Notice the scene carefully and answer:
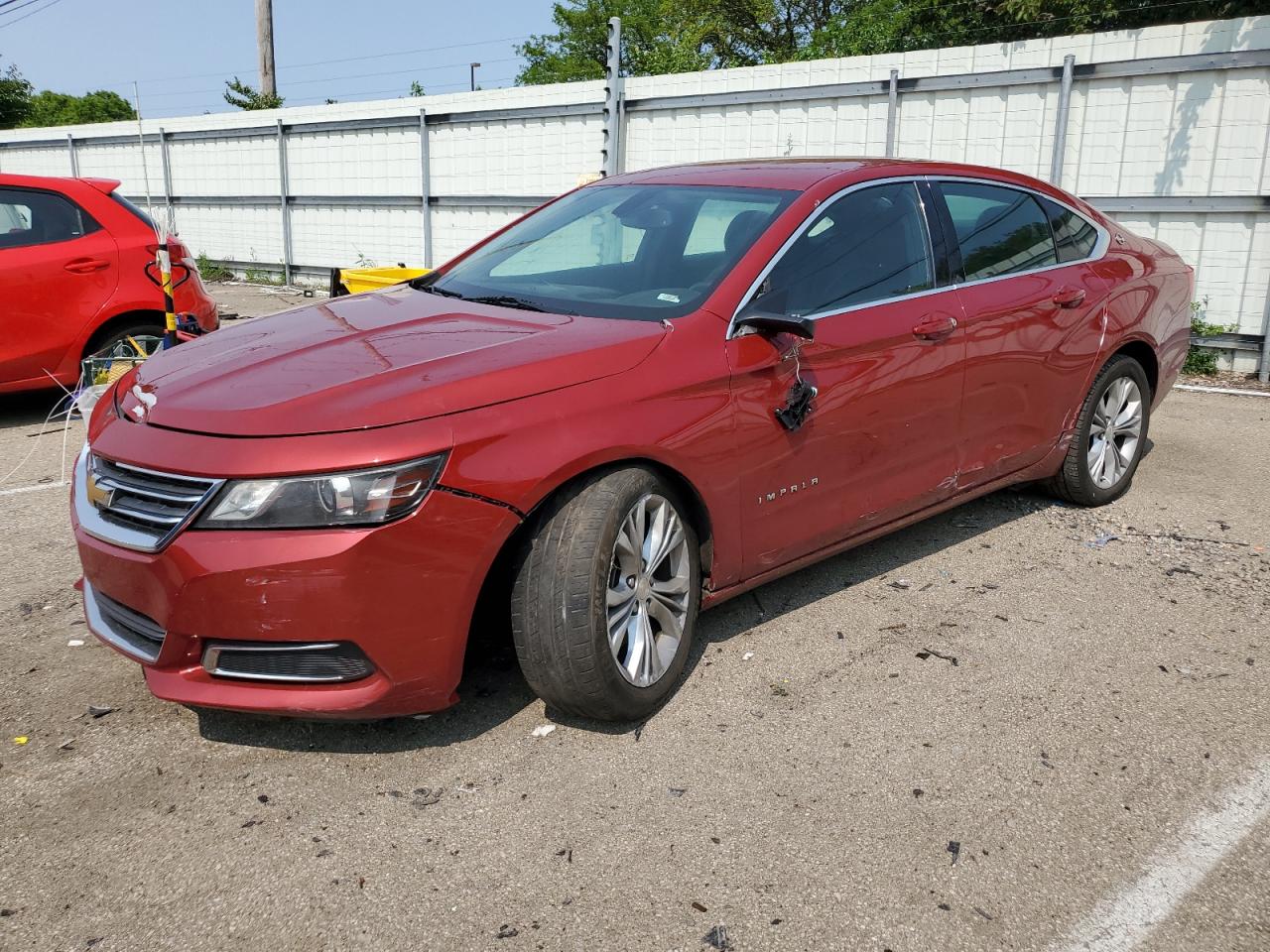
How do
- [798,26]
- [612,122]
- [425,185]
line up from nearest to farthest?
1. [612,122]
2. [425,185]
3. [798,26]

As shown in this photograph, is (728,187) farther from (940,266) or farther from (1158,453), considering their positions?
(1158,453)

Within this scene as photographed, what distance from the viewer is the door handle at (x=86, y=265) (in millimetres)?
7012

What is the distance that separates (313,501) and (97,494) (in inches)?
31.1

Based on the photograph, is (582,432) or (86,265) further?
(86,265)

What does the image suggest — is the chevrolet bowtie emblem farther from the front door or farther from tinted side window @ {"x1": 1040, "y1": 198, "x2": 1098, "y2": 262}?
tinted side window @ {"x1": 1040, "y1": 198, "x2": 1098, "y2": 262}

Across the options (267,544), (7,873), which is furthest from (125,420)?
(7,873)

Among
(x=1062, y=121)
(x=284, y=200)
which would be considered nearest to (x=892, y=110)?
(x=1062, y=121)

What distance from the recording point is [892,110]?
9891 millimetres

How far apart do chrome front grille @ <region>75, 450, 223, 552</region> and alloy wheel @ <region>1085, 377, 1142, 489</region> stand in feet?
13.2

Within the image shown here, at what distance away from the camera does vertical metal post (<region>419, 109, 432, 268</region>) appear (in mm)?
13852

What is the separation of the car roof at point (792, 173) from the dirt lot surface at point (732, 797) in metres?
1.60

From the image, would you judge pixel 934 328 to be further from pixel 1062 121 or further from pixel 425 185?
pixel 425 185

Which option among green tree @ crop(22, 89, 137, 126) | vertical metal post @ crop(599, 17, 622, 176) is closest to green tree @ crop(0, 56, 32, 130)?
green tree @ crop(22, 89, 137, 126)

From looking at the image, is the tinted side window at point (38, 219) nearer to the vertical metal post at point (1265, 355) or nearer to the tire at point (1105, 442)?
the tire at point (1105, 442)
